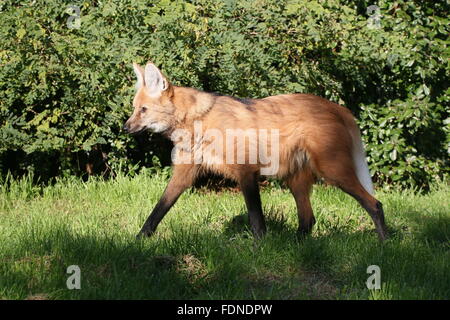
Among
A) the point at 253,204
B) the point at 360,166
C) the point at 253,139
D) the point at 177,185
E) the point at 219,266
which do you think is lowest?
the point at 219,266

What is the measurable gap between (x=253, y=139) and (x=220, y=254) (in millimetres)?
943

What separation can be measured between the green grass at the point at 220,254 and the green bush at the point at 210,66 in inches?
39.9

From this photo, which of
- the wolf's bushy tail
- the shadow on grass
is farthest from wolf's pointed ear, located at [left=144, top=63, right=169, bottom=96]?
the wolf's bushy tail

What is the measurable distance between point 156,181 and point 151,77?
5.83 ft

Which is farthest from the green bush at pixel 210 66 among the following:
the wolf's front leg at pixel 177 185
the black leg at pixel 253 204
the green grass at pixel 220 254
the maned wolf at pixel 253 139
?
the black leg at pixel 253 204

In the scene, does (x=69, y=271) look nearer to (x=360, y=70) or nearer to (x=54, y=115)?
(x=54, y=115)

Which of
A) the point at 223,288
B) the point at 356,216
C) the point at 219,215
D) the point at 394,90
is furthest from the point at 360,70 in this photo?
the point at 223,288

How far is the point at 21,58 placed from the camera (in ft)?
17.7

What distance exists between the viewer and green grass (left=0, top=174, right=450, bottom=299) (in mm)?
3189

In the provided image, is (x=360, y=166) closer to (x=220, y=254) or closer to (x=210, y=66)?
(x=220, y=254)

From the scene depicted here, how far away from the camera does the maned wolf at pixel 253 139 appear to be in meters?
4.16

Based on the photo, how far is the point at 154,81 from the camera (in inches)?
172

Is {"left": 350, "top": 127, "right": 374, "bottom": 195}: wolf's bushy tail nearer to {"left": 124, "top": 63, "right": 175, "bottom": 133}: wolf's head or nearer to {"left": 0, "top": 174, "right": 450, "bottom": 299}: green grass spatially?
{"left": 0, "top": 174, "right": 450, "bottom": 299}: green grass

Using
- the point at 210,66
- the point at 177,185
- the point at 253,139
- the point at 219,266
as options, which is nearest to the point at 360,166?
the point at 253,139
